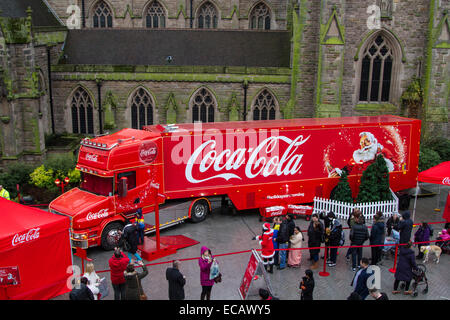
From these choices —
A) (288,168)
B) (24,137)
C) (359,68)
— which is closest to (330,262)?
(288,168)

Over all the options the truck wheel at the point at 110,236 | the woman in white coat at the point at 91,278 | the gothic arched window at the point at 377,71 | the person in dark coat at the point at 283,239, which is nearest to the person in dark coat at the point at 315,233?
the person in dark coat at the point at 283,239

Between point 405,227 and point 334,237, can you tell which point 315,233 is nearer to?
point 334,237

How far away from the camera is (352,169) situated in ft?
62.2

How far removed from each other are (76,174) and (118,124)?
272 inches

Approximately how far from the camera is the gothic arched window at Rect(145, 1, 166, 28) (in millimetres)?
33750

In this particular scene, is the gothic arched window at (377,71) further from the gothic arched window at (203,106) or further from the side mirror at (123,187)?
the side mirror at (123,187)

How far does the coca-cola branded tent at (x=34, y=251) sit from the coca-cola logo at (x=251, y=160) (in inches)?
234

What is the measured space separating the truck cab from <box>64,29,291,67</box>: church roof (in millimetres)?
12876

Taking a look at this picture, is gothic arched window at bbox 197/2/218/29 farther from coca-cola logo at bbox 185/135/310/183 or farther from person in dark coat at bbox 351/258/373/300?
person in dark coat at bbox 351/258/373/300

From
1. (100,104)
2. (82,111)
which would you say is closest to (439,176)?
(100,104)

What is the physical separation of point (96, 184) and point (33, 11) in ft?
57.8

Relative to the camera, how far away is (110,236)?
15.1 metres

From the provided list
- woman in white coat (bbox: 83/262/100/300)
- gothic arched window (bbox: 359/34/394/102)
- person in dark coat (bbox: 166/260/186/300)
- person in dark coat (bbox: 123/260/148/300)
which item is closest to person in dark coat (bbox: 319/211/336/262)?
person in dark coat (bbox: 166/260/186/300)

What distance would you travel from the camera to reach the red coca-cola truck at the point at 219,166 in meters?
15.0
